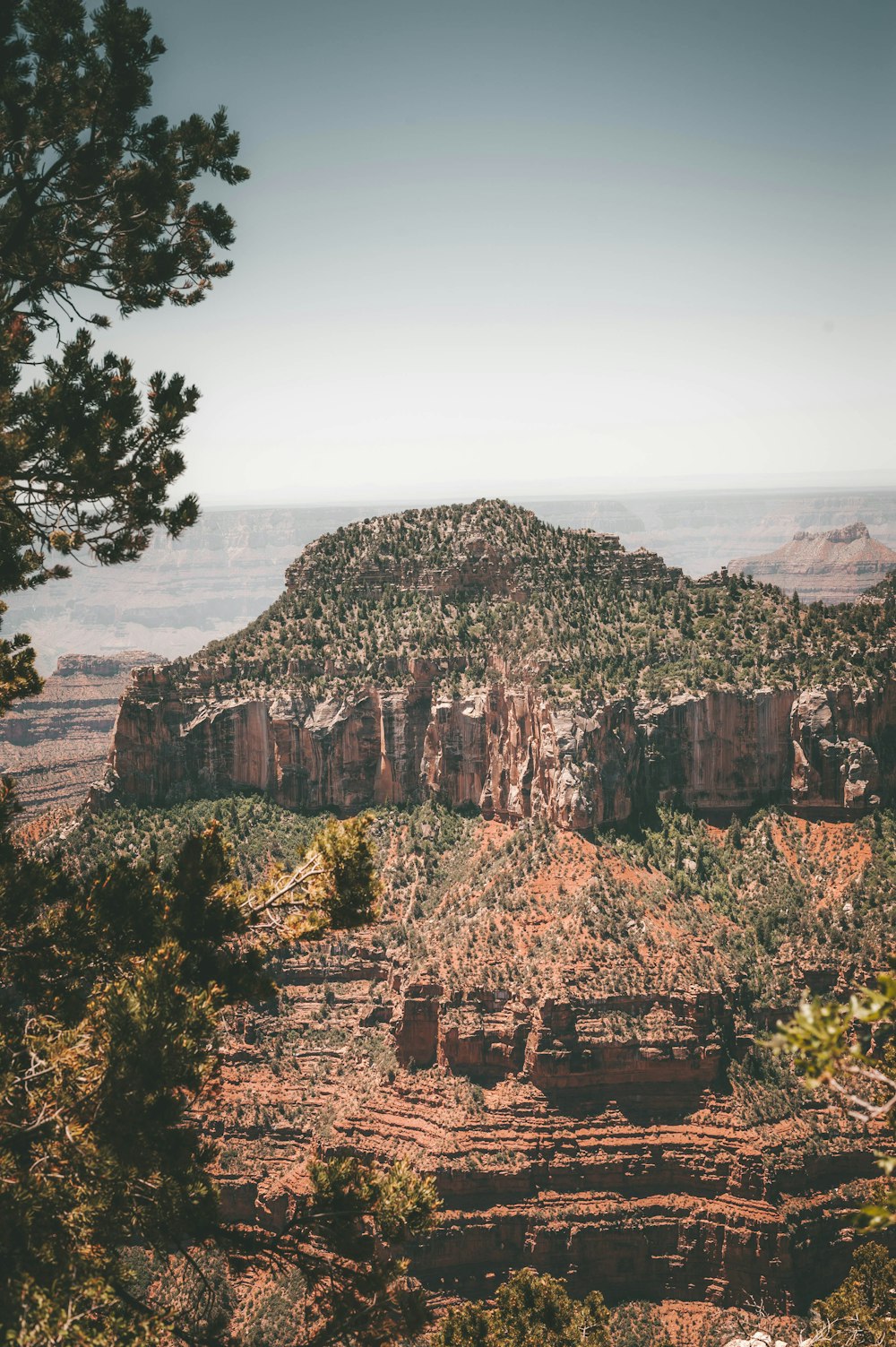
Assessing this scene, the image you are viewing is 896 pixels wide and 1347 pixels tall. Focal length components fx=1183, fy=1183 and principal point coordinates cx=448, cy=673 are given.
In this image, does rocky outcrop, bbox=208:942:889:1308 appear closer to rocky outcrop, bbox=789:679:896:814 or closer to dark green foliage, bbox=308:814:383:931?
rocky outcrop, bbox=789:679:896:814

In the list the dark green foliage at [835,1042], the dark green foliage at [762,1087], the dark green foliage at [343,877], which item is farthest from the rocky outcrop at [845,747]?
the dark green foliage at [835,1042]

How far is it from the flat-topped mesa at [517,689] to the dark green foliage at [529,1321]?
2898cm

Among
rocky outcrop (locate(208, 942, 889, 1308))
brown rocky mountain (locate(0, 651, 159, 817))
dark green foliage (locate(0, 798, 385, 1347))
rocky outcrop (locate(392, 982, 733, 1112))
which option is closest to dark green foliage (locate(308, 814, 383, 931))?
dark green foliage (locate(0, 798, 385, 1347))

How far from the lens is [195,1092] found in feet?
60.8

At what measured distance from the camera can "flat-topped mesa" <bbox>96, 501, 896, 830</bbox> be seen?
66000 millimetres

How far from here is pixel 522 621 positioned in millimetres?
74375

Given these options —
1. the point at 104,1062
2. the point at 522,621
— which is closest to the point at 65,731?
the point at 522,621

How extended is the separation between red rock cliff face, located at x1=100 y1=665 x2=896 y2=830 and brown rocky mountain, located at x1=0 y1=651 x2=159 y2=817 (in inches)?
1176

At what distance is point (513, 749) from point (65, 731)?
114729mm

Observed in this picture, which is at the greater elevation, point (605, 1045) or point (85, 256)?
point (85, 256)

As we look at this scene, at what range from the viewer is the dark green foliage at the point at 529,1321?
35812 millimetres

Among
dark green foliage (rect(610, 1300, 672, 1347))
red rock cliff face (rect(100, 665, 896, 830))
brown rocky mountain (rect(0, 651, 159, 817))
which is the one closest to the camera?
dark green foliage (rect(610, 1300, 672, 1347))

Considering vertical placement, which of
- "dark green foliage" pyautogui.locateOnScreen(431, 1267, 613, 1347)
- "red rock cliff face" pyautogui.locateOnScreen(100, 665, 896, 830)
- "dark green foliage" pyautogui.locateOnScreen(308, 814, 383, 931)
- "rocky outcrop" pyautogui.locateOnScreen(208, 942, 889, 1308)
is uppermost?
"dark green foliage" pyautogui.locateOnScreen(308, 814, 383, 931)

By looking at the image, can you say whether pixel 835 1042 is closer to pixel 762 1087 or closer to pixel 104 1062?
pixel 104 1062
